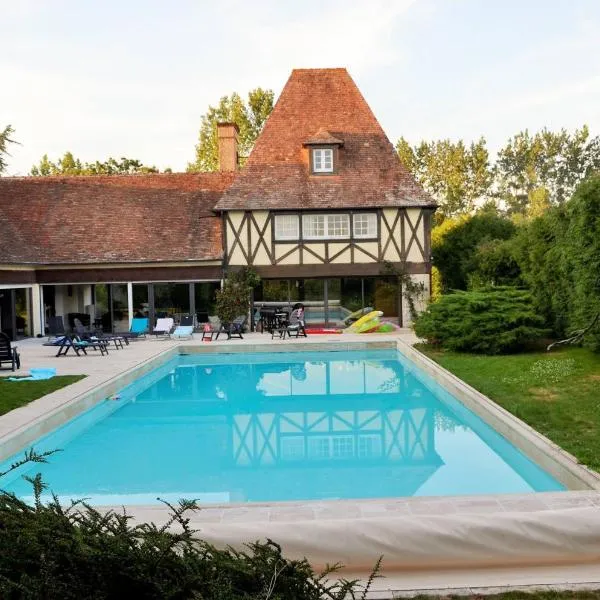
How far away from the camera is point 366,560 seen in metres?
4.24

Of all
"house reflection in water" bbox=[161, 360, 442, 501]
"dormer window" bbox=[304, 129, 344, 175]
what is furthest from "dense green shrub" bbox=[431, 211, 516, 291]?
"house reflection in water" bbox=[161, 360, 442, 501]

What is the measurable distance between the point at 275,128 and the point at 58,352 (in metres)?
10.7

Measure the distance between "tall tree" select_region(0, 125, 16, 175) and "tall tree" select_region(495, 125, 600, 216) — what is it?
3776cm

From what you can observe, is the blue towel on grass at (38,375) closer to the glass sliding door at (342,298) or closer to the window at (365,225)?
the glass sliding door at (342,298)

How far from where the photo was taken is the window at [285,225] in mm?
21016

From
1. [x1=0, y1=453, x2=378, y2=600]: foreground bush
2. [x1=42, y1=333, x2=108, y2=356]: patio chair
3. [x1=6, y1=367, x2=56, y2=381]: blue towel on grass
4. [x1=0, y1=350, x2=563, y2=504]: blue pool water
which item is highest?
[x1=0, y1=453, x2=378, y2=600]: foreground bush

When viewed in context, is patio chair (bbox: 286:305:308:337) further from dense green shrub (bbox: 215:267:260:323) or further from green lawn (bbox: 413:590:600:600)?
green lawn (bbox: 413:590:600:600)

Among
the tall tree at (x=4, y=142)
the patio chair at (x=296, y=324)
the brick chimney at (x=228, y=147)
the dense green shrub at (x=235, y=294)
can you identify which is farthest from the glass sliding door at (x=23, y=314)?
the tall tree at (x=4, y=142)

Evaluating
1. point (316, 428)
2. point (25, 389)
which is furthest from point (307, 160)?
point (316, 428)

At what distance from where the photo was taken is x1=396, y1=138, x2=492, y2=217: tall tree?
4062 cm

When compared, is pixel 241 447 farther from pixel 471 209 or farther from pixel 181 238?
pixel 471 209

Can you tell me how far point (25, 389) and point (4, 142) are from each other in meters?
4.28

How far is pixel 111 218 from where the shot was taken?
73.2 ft

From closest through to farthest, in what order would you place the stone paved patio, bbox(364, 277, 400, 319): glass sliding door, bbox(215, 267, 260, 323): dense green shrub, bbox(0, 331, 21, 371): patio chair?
the stone paved patio
bbox(0, 331, 21, 371): patio chair
bbox(215, 267, 260, 323): dense green shrub
bbox(364, 277, 400, 319): glass sliding door
